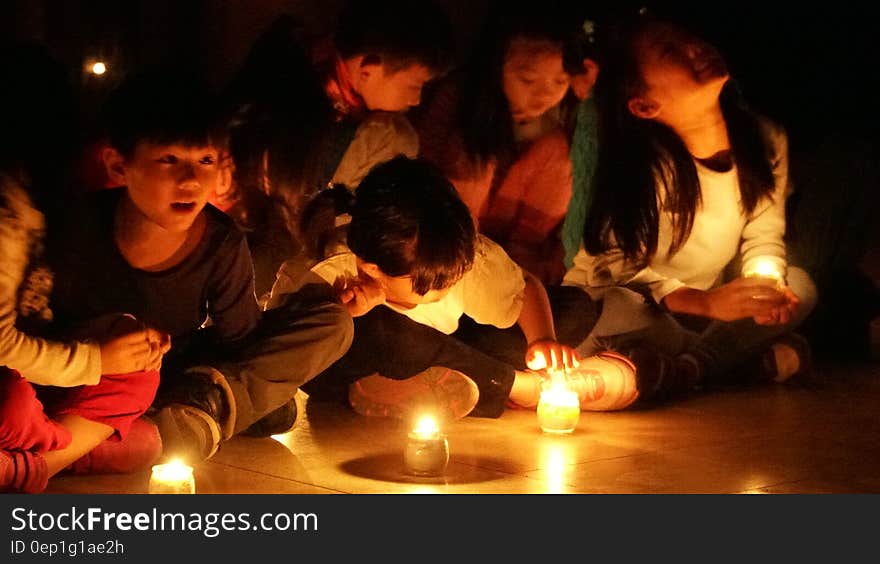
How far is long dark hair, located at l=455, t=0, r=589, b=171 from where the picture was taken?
362cm

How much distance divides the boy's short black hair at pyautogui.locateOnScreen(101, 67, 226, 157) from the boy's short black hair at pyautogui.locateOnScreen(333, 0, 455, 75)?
785 millimetres

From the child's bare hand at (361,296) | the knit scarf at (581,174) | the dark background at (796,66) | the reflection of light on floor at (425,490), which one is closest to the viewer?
the reflection of light on floor at (425,490)

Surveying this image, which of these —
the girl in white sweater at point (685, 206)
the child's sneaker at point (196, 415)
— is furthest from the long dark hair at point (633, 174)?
the child's sneaker at point (196, 415)

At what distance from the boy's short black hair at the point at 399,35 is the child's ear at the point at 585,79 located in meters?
0.41

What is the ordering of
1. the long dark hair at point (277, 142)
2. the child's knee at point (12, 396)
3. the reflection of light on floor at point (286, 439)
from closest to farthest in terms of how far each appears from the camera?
the child's knee at point (12, 396) < the reflection of light on floor at point (286, 439) < the long dark hair at point (277, 142)

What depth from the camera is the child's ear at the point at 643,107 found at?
152 inches

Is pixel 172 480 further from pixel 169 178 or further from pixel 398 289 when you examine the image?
pixel 398 289

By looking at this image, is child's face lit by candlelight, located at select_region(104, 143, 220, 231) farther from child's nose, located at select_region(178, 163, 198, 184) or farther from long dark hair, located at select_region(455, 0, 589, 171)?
long dark hair, located at select_region(455, 0, 589, 171)

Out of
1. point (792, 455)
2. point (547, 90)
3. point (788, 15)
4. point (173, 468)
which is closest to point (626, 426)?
point (792, 455)

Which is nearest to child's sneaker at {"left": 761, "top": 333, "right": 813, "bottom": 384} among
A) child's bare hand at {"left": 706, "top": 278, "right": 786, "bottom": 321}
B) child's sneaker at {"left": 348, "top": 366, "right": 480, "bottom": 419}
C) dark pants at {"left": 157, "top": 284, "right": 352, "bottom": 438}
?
child's bare hand at {"left": 706, "top": 278, "right": 786, "bottom": 321}

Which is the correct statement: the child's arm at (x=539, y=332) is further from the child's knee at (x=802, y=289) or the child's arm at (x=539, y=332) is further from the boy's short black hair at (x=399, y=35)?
the child's knee at (x=802, y=289)

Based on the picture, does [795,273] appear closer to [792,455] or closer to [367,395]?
[792,455]

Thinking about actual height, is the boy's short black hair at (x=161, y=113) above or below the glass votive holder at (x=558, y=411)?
above

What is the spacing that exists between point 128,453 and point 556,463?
0.83m
